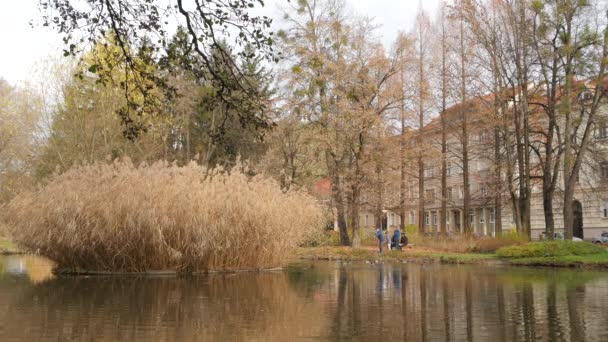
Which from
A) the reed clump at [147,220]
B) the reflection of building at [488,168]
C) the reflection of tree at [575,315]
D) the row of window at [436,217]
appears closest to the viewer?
the reflection of tree at [575,315]

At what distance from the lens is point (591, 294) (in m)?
12.5

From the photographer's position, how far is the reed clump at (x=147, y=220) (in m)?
17.3

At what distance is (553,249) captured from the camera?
24.2 meters

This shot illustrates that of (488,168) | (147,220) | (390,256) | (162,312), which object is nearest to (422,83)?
(488,168)

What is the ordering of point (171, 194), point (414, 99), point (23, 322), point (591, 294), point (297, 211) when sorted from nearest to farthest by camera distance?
point (23, 322)
point (591, 294)
point (171, 194)
point (297, 211)
point (414, 99)

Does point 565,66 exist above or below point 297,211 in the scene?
above

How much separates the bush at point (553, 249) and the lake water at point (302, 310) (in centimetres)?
812

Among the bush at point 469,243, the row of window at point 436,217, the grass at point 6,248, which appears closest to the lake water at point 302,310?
the bush at point 469,243

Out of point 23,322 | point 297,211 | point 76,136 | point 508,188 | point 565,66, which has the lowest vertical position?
point 23,322

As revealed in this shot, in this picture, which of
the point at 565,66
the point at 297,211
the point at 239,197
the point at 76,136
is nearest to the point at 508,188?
the point at 565,66

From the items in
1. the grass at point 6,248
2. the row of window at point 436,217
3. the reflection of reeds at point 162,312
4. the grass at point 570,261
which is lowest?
the reflection of reeds at point 162,312

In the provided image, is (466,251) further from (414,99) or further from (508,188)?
(414,99)

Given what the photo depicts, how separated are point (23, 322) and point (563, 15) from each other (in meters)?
26.8

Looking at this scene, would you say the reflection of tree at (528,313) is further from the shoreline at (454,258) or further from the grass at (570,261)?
the shoreline at (454,258)
